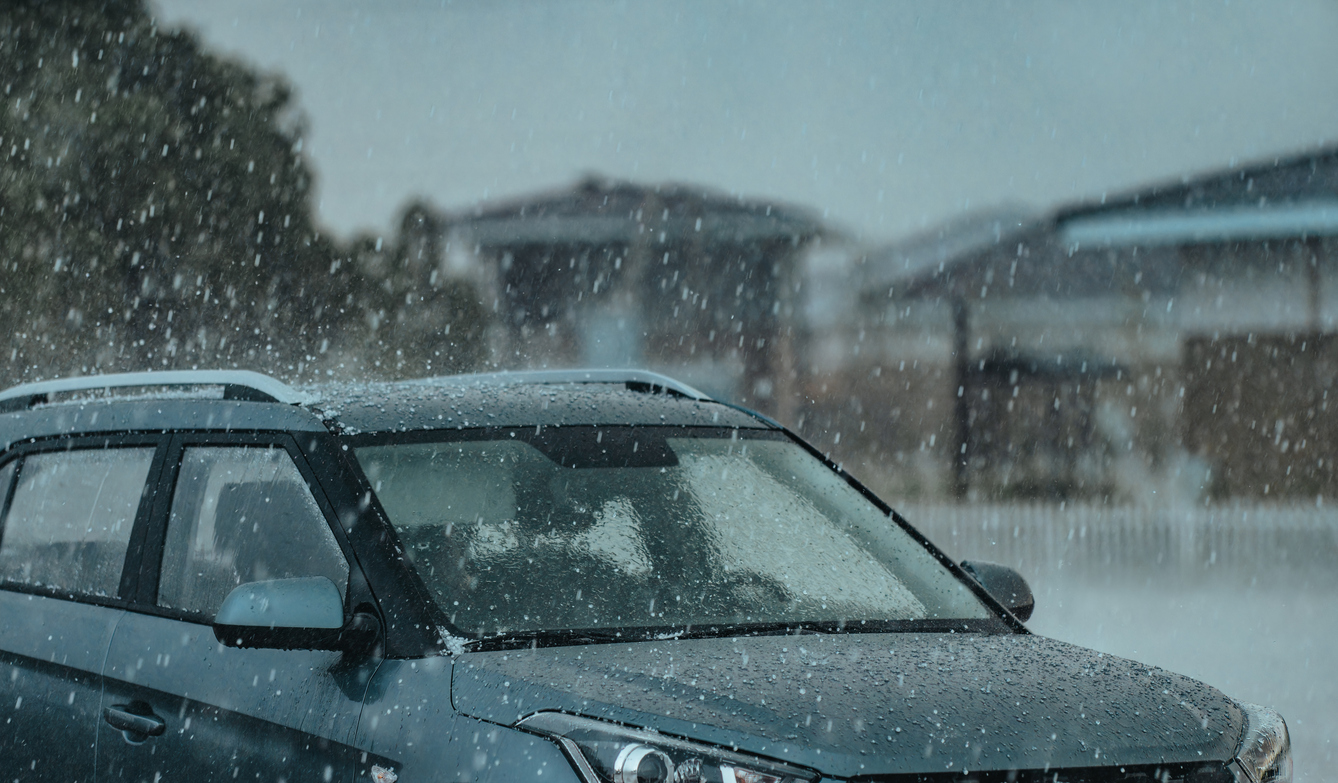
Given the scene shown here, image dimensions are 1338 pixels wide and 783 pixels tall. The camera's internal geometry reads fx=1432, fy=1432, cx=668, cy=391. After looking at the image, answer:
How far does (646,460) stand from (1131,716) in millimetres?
1420

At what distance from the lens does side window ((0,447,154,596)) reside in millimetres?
3826

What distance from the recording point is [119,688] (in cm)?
343

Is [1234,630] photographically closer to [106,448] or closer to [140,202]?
[106,448]


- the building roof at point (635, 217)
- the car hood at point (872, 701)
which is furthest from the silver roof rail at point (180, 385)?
the building roof at point (635, 217)

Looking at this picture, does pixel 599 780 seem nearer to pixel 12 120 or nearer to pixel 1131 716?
pixel 1131 716

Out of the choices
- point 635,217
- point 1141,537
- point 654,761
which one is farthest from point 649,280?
point 654,761

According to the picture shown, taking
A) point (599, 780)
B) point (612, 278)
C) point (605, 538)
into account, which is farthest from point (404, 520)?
point (612, 278)

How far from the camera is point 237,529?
11.3 feet

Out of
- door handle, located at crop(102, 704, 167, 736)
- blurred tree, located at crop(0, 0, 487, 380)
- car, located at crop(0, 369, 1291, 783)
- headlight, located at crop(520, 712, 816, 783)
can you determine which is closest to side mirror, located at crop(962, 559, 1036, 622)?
car, located at crop(0, 369, 1291, 783)

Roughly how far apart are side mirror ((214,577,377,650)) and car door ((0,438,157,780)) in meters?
1.01

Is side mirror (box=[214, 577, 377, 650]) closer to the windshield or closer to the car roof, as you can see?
the windshield

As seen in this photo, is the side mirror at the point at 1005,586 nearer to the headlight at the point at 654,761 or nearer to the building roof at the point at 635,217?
the headlight at the point at 654,761

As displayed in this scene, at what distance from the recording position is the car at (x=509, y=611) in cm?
239

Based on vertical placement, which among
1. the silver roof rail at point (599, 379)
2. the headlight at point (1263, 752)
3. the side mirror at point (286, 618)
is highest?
the silver roof rail at point (599, 379)
